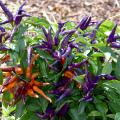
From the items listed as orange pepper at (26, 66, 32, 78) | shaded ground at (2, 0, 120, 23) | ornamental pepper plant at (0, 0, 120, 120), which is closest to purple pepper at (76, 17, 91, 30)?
ornamental pepper plant at (0, 0, 120, 120)

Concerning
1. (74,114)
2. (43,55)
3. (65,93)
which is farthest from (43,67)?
(74,114)

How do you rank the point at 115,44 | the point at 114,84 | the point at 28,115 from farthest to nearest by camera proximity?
the point at 28,115, the point at 115,44, the point at 114,84

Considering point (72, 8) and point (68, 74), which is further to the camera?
point (72, 8)

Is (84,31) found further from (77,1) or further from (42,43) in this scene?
(77,1)

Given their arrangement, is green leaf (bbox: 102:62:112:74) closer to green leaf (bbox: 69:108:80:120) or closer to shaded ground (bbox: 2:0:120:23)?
green leaf (bbox: 69:108:80:120)

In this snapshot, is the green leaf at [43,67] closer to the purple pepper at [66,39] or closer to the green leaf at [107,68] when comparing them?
the purple pepper at [66,39]

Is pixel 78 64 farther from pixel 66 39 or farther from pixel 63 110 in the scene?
pixel 63 110

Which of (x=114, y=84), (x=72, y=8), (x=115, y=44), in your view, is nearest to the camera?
(x=114, y=84)
